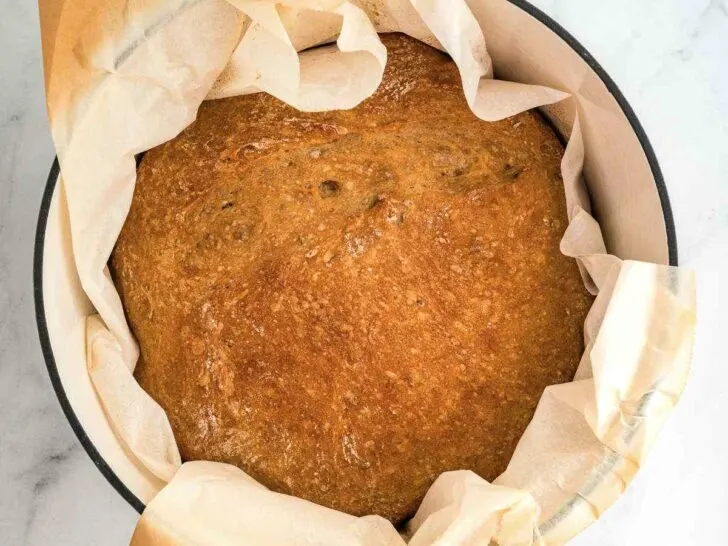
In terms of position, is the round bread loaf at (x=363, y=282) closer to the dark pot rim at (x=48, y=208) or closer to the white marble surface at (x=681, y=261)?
the dark pot rim at (x=48, y=208)

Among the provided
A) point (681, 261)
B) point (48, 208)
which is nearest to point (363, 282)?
point (48, 208)

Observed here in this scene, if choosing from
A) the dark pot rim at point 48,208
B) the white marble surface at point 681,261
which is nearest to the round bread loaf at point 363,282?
the dark pot rim at point 48,208

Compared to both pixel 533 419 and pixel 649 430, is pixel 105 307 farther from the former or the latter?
pixel 649 430

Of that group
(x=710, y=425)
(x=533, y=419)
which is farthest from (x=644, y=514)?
(x=533, y=419)

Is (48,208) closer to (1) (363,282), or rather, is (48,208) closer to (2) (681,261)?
(1) (363,282)

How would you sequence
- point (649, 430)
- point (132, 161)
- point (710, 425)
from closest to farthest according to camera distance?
point (649, 430), point (132, 161), point (710, 425)

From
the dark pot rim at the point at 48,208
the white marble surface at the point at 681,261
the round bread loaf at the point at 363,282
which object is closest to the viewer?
the dark pot rim at the point at 48,208
